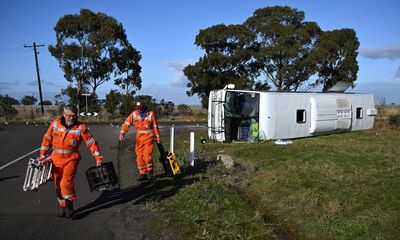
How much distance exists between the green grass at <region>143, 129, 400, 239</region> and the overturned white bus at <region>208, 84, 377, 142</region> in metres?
5.67

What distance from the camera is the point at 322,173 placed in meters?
9.66

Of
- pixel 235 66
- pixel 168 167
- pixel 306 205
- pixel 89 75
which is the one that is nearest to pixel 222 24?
pixel 235 66

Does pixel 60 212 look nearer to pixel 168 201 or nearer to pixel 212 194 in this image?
pixel 168 201

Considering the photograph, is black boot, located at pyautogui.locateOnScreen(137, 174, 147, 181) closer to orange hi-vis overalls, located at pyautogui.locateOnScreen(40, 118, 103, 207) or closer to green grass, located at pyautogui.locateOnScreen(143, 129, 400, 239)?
green grass, located at pyautogui.locateOnScreen(143, 129, 400, 239)

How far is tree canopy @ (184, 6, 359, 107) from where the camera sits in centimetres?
3897

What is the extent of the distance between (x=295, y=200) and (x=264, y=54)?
107 feet

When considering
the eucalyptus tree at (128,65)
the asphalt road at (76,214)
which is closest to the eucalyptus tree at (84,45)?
the eucalyptus tree at (128,65)

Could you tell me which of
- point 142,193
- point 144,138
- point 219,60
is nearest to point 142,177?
point 144,138

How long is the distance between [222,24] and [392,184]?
3261cm

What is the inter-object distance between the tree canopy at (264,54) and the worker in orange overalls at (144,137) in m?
28.9

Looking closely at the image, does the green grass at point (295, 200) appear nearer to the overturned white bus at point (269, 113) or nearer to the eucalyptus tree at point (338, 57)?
the overturned white bus at point (269, 113)

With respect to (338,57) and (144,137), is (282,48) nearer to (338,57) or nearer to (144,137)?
(338,57)

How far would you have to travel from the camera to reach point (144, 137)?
31.6ft

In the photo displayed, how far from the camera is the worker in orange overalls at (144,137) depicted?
31.3ft
